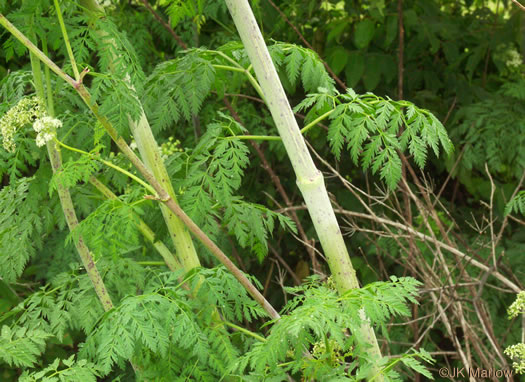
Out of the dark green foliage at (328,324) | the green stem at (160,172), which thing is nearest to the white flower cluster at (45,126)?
the green stem at (160,172)

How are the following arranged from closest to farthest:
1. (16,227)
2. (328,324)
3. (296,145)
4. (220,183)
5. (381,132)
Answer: (328,324) < (296,145) < (381,132) < (220,183) < (16,227)

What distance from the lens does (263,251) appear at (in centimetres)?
212

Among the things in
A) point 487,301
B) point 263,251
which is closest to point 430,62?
point 487,301

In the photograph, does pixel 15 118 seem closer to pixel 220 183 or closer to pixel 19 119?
pixel 19 119

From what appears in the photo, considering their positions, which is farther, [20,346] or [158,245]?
[158,245]

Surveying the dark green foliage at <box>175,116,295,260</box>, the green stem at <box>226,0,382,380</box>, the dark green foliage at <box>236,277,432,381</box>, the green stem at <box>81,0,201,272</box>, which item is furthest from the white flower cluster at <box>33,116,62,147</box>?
the dark green foliage at <box>236,277,432,381</box>

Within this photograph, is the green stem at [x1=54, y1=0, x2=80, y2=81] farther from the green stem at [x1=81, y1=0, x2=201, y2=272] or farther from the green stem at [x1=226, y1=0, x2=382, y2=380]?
the green stem at [x1=226, y1=0, x2=382, y2=380]

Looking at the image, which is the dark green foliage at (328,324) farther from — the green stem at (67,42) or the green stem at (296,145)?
the green stem at (67,42)

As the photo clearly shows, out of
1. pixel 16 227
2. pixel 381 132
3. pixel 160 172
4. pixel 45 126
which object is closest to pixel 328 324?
pixel 381 132

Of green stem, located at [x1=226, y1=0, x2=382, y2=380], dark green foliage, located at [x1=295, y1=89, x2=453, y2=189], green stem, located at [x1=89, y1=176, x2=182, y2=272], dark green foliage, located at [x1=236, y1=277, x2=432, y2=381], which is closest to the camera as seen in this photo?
dark green foliage, located at [x1=236, y1=277, x2=432, y2=381]

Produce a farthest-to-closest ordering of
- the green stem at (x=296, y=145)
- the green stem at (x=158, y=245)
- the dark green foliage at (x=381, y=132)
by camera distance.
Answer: the green stem at (x=158, y=245)
the dark green foliage at (x=381, y=132)
the green stem at (x=296, y=145)

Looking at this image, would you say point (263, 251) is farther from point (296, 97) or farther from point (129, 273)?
point (296, 97)

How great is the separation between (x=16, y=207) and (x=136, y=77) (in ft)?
2.43

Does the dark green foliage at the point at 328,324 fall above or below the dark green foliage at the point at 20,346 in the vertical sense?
below
